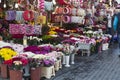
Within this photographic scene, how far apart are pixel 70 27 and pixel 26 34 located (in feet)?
13.1

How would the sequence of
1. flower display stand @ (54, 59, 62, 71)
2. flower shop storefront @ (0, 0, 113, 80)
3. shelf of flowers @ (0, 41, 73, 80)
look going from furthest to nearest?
flower display stand @ (54, 59, 62, 71) < flower shop storefront @ (0, 0, 113, 80) < shelf of flowers @ (0, 41, 73, 80)

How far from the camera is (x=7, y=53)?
7969mm

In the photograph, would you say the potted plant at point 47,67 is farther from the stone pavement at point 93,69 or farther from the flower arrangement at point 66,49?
the flower arrangement at point 66,49

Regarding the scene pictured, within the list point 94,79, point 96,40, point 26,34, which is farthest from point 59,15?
point 94,79

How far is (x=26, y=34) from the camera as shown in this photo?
11492mm

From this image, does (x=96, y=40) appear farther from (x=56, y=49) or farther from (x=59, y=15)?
(x=56, y=49)

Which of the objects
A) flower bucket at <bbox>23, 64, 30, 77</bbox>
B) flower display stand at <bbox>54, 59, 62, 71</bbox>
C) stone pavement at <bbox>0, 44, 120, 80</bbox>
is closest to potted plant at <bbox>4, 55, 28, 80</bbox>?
flower bucket at <bbox>23, 64, 30, 77</bbox>

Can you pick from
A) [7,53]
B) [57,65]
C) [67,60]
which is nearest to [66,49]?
[67,60]

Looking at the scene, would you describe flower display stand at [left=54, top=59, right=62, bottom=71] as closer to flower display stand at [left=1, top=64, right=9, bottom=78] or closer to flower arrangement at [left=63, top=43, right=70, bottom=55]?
flower arrangement at [left=63, top=43, right=70, bottom=55]

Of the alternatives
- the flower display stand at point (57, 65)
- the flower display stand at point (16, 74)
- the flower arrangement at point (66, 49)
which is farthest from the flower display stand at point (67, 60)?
the flower display stand at point (16, 74)

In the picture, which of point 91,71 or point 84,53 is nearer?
point 91,71

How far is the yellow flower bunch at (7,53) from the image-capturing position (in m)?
7.76

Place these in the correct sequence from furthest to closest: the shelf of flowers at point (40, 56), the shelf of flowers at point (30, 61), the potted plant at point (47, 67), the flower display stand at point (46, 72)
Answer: the flower display stand at point (46, 72)
the potted plant at point (47, 67)
the shelf of flowers at point (40, 56)
the shelf of flowers at point (30, 61)

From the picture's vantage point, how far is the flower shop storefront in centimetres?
765
